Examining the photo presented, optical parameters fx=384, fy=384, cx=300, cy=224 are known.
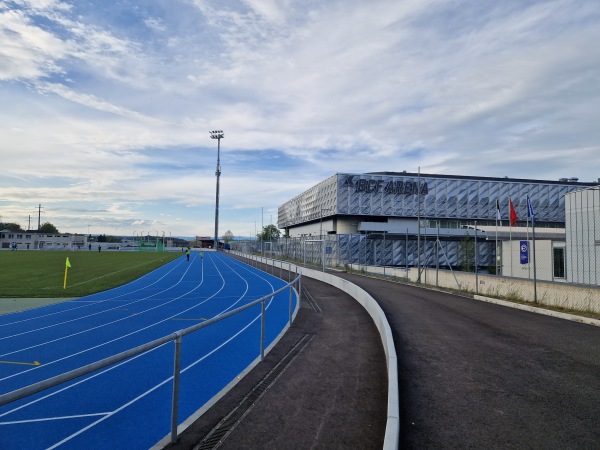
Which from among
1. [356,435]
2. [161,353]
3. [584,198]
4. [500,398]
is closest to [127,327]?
[161,353]

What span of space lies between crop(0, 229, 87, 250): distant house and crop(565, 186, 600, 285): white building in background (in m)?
117

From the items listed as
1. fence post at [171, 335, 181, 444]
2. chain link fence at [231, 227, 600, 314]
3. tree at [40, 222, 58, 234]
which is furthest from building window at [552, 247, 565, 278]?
tree at [40, 222, 58, 234]

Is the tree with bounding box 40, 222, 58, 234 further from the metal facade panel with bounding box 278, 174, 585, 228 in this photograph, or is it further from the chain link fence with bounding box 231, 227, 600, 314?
the chain link fence with bounding box 231, 227, 600, 314

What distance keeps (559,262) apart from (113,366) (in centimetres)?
2946

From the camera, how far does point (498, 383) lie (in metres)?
6.00

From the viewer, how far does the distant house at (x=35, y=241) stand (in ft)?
359

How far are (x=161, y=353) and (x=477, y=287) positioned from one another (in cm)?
1348

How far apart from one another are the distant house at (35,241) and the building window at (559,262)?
376 feet

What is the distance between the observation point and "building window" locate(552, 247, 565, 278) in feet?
88.0

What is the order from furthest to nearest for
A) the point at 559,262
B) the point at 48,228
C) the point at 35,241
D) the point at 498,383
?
1. the point at 48,228
2. the point at 35,241
3. the point at 559,262
4. the point at 498,383

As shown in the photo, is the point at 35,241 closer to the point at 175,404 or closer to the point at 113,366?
the point at 113,366

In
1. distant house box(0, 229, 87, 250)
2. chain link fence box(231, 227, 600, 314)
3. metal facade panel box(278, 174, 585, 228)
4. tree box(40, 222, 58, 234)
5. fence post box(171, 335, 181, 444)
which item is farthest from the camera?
tree box(40, 222, 58, 234)

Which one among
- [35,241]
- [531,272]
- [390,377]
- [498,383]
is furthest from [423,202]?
[35,241]

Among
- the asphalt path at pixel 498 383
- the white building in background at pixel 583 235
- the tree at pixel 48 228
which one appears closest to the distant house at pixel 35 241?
the tree at pixel 48 228
